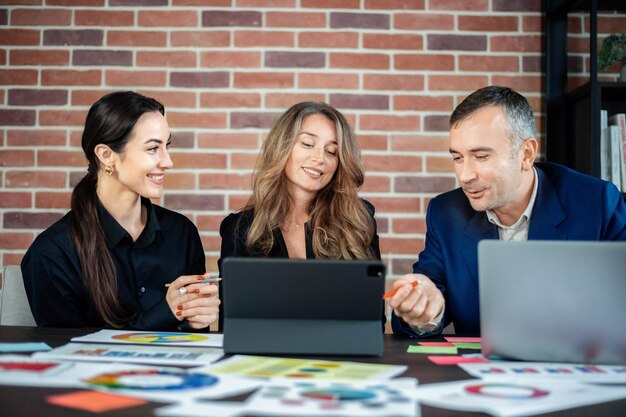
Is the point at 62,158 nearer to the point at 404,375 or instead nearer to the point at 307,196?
the point at 307,196

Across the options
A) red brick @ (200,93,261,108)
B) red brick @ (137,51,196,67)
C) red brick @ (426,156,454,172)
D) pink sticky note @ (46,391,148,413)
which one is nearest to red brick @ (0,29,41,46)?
red brick @ (137,51,196,67)

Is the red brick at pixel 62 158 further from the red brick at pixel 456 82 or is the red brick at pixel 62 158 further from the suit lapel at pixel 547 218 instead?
the suit lapel at pixel 547 218

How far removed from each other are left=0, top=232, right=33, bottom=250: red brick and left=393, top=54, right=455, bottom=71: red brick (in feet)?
5.83

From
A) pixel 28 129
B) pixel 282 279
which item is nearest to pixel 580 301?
pixel 282 279

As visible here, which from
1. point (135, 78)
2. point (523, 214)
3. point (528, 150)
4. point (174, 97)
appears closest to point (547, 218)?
point (523, 214)

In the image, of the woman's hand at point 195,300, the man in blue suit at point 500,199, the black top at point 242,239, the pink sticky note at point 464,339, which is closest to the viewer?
the pink sticky note at point 464,339

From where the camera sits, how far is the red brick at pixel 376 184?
2.85 meters

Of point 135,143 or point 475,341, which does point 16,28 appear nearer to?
point 135,143

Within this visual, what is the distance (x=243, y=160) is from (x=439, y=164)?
863 mm

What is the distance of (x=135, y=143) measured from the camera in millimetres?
2238

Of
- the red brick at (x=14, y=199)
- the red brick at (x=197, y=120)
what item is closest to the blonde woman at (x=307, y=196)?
the red brick at (x=197, y=120)

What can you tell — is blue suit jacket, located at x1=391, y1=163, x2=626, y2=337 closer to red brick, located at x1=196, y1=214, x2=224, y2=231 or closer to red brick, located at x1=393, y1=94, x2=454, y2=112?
red brick, located at x1=393, y1=94, x2=454, y2=112

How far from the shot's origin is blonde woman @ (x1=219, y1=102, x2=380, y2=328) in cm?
241

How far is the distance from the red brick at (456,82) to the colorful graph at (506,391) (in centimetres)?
197
